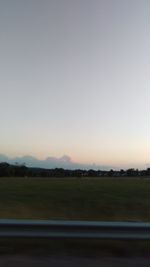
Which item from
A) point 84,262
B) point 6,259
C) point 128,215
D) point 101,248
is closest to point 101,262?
point 84,262

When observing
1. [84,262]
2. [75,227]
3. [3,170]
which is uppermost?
[3,170]

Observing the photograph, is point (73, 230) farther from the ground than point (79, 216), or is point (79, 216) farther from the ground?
point (79, 216)

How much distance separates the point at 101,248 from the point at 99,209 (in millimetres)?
8681

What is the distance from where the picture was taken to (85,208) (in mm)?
17781

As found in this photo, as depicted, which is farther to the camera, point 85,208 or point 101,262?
point 85,208

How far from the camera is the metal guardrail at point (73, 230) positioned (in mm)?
8547

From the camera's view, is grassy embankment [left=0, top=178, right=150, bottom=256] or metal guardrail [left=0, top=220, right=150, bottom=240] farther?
grassy embankment [left=0, top=178, right=150, bottom=256]

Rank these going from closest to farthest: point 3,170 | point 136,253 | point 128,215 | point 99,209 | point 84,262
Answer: point 84,262, point 136,253, point 128,215, point 99,209, point 3,170

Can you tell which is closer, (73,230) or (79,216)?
(73,230)

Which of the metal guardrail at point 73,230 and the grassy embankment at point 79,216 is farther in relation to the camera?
the grassy embankment at point 79,216

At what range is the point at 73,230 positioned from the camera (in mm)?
8617

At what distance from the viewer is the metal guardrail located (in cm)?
855

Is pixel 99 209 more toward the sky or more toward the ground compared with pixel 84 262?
more toward the sky

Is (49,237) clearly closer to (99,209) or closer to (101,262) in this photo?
(101,262)
